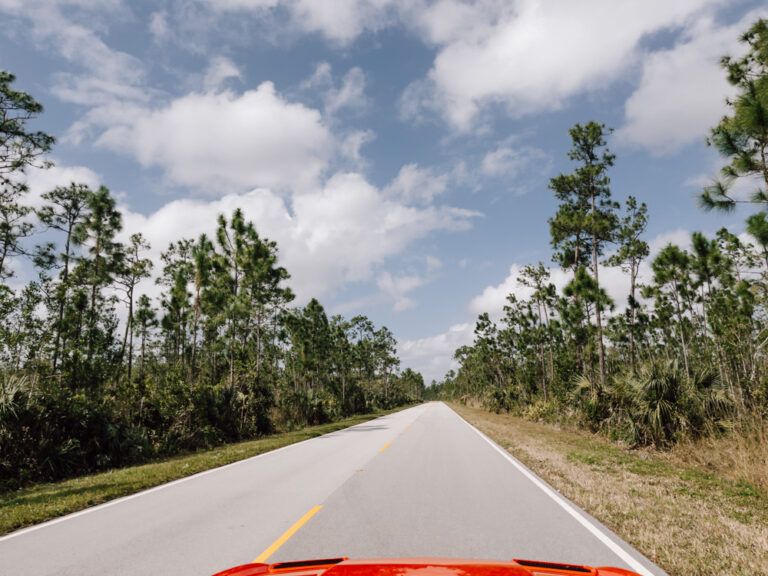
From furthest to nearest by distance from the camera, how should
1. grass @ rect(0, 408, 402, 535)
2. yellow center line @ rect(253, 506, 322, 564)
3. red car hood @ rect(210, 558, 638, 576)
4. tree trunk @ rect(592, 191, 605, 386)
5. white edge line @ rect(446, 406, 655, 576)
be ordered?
tree trunk @ rect(592, 191, 605, 386) < grass @ rect(0, 408, 402, 535) < yellow center line @ rect(253, 506, 322, 564) < white edge line @ rect(446, 406, 655, 576) < red car hood @ rect(210, 558, 638, 576)

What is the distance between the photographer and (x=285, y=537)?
5.10m

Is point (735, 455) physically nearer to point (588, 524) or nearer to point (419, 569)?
point (588, 524)

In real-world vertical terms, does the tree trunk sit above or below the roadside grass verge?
above

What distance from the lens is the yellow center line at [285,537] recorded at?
448 centimetres

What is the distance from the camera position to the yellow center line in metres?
4.48

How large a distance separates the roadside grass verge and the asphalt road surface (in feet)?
1.36

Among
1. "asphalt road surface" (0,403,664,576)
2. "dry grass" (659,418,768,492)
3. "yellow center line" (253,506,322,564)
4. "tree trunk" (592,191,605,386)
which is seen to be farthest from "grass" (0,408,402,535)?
"tree trunk" (592,191,605,386)

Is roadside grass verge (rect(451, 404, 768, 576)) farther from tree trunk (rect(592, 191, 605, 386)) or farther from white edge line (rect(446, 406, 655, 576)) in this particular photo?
tree trunk (rect(592, 191, 605, 386))

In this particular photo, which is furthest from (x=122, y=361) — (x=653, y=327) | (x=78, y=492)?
(x=653, y=327)

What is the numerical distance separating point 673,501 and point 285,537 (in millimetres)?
5751

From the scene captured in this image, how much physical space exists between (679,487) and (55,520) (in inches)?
395

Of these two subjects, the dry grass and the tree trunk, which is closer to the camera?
the dry grass

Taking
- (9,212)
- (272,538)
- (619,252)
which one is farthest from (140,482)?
(619,252)

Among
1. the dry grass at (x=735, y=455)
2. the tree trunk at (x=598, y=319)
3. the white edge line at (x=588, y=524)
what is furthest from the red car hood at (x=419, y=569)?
the tree trunk at (x=598, y=319)
